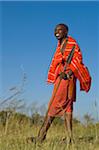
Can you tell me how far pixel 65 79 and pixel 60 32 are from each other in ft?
2.47

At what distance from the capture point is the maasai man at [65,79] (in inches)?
299

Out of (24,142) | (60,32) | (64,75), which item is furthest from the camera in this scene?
(60,32)

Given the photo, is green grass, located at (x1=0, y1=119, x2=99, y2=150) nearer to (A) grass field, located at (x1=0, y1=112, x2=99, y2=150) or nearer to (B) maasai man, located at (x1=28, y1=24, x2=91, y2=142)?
(A) grass field, located at (x1=0, y1=112, x2=99, y2=150)

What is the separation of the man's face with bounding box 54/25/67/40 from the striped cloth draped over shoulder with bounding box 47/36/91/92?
0.10 meters

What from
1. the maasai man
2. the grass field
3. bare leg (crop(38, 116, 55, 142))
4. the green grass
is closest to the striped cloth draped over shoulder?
the maasai man

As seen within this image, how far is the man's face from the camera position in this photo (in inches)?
308

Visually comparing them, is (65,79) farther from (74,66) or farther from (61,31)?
(61,31)

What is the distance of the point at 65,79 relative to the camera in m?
7.60

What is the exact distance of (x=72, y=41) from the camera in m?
7.72

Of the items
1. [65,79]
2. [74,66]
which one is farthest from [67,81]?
[74,66]

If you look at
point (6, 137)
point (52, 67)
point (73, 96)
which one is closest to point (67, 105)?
point (73, 96)

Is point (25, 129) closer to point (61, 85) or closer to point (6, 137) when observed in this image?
point (61, 85)

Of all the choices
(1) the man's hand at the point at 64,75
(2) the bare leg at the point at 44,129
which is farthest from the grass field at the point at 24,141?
(1) the man's hand at the point at 64,75

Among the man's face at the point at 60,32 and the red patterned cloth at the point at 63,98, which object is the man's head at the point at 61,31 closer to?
the man's face at the point at 60,32
